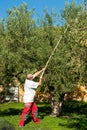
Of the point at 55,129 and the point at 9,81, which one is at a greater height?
the point at 9,81

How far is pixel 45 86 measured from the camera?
75.6 ft

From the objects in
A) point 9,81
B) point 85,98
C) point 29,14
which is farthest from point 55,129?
point 85,98

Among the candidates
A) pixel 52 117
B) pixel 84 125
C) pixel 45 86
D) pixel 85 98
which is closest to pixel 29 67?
pixel 45 86

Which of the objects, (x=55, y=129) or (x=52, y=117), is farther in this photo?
(x=52, y=117)

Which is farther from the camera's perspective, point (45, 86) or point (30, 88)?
point (45, 86)

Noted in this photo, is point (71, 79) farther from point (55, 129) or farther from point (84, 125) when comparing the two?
point (55, 129)

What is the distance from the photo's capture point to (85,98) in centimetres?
3981

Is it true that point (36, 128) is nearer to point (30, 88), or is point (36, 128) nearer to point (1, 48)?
point (30, 88)

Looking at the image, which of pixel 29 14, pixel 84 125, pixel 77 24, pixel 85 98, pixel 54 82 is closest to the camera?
pixel 77 24

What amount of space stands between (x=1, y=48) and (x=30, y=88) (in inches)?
192

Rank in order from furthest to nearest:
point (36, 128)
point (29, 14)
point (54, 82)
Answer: point (29, 14)
point (54, 82)
point (36, 128)

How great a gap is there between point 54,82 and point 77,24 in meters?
6.46

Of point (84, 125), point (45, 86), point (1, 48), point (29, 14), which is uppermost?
point (29, 14)

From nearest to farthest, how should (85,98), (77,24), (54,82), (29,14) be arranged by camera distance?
(77,24) → (54,82) → (29,14) → (85,98)
